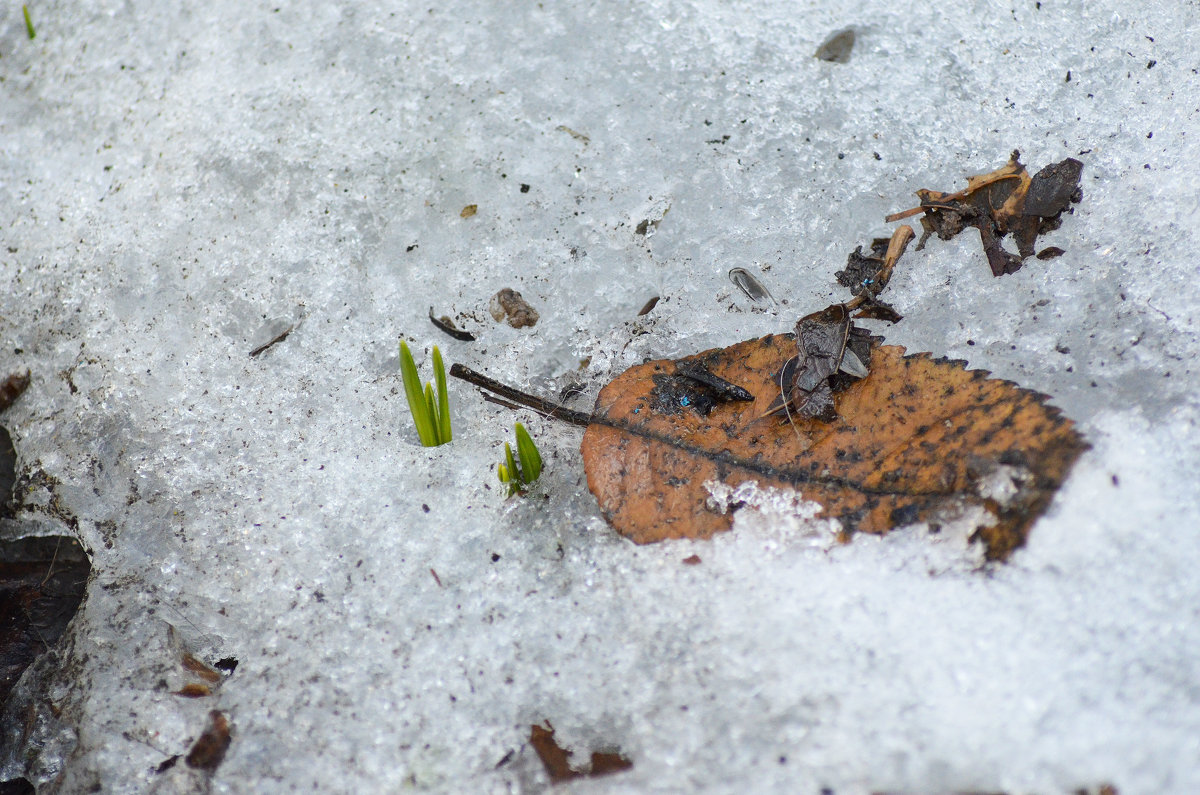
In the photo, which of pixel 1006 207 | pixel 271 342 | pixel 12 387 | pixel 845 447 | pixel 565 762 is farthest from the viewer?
pixel 12 387

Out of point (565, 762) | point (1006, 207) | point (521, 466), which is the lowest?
point (565, 762)

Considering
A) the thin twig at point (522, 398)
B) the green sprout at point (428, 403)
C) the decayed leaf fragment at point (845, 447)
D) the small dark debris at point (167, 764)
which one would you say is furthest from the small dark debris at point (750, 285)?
the small dark debris at point (167, 764)

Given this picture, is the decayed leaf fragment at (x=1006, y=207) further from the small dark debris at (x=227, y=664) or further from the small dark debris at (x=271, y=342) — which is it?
the small dark debris at (x=227, y=664)

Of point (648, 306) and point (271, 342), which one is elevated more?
point (648, 306)

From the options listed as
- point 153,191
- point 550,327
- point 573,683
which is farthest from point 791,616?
point 153,191

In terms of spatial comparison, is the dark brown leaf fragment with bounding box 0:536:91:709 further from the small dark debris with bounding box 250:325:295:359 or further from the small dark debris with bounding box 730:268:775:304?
the small dark debris with bounding box 730:268:775:304

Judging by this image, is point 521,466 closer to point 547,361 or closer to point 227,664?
point 547,361

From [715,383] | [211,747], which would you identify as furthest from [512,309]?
[211,747]
